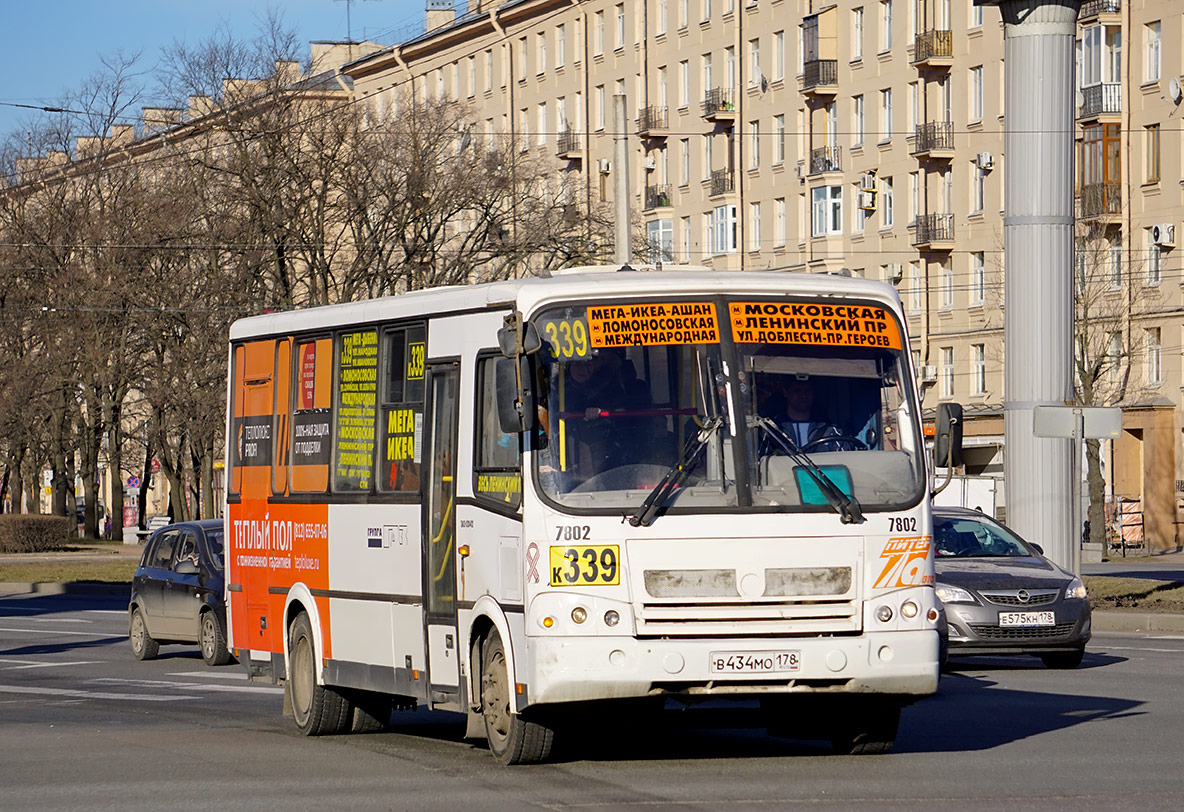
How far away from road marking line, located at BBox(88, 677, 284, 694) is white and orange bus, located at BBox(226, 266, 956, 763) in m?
6.13

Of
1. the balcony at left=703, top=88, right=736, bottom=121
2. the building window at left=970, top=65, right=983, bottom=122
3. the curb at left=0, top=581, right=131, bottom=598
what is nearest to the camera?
the curb at left=0, top=581, right=131, bottom=598

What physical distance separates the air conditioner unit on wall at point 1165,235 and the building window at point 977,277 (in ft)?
26.2

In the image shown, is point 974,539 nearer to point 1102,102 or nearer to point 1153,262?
point 1153,262

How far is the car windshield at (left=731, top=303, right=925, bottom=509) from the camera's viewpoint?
1143 centimetres

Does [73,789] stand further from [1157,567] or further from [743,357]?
[1157,567]

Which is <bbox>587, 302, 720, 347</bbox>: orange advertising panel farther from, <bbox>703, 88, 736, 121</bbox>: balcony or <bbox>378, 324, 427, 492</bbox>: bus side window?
<bbox>703, 88, 736, 121</bbox>: balcony

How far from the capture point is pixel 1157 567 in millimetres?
49500

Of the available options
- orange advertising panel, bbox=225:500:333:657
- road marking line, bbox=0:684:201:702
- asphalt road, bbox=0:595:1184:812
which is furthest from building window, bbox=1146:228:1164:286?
orange advertising panel, bbox=225:500:333:657

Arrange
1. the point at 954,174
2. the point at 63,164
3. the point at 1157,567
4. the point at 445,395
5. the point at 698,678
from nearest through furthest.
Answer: the point at 698,678 < the point at 445,395 < the point at 1157,567 < the point at 63,164 < the point at 954,174

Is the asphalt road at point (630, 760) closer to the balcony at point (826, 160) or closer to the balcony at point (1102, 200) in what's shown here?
the balcony at point (1102, 200)

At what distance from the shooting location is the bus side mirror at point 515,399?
11133 mm

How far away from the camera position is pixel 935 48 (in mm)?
68000

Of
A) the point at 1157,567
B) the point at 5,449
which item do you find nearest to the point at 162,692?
the point at 1157,567

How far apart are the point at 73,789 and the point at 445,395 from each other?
3072mm
